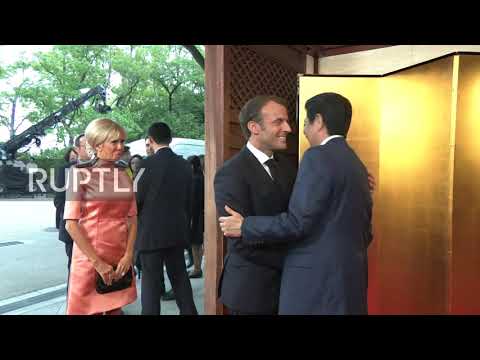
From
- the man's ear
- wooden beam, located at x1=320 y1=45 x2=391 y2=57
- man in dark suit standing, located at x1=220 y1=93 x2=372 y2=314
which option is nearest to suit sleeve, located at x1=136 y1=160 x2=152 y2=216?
the man's ear

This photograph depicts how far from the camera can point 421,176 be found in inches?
107

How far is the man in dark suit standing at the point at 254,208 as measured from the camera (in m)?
1.70

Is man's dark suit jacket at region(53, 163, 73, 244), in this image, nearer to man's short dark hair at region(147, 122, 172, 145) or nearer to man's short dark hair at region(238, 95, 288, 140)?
man's short dark hair at region(147, 122, 172, 145)

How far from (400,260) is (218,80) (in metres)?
1.83

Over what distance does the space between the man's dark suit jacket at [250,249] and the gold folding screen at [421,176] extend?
4.21 feet

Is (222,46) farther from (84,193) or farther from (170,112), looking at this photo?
(170,112)

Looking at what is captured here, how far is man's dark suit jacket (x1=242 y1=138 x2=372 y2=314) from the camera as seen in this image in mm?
1556

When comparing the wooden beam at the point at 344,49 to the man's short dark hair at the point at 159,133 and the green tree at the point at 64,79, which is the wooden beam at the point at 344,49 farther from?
the green tree at the point at 64,79

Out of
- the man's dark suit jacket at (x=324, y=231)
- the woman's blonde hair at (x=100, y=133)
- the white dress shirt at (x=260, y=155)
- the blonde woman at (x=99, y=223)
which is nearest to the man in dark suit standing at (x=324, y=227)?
the man's dark suit jacket at (x=324, y=231)

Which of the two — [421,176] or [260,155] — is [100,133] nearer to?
[260,155]

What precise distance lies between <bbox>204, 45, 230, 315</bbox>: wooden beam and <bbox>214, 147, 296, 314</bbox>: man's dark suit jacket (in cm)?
86

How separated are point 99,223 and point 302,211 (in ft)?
3.46

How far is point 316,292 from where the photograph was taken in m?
1.64

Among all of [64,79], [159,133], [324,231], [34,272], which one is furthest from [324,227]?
[64,79]
